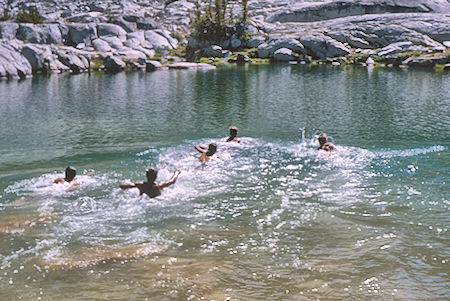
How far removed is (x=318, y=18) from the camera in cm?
11388

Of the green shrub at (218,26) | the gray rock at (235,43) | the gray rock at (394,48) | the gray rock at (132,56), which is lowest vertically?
the gray rock at (132,56)

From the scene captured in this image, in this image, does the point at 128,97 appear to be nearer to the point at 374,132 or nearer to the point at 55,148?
the point at 55,148

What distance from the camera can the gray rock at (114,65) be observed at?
81.4m

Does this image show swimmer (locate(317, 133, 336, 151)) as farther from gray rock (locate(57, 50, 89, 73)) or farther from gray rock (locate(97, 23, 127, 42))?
gray rock (locate(97, 23, 127, 42))

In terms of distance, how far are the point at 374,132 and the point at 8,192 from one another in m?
21.9

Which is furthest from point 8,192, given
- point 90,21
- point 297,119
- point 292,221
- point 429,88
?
point 90,21

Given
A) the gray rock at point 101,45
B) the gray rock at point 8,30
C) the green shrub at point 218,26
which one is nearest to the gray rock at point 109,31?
the gray rock at point 101,45

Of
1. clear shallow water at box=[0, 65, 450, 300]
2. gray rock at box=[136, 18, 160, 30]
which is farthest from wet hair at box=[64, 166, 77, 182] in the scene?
gray rock at box=[136, 18, 160, 30]

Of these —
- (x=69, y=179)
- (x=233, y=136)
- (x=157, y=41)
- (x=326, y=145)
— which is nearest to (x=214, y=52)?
(x=157, y=41)

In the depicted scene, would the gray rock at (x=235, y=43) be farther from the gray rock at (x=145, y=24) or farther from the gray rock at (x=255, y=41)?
the gray rock at (x=145, y=24)

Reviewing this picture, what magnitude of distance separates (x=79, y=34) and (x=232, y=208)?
8802cm

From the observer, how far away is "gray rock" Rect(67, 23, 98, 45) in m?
94.6

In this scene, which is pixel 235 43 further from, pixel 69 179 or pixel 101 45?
pixel 69 179

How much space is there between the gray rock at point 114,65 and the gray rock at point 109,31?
1721 cm
